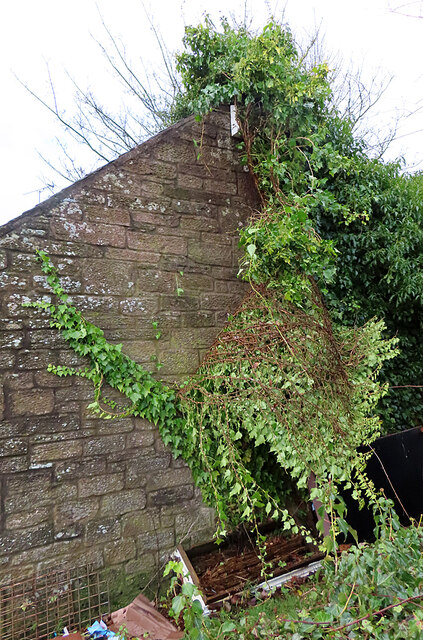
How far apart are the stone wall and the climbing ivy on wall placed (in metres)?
0.14

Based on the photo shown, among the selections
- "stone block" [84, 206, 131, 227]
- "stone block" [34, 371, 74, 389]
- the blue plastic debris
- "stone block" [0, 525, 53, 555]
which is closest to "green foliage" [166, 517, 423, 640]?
the blue plastic debris

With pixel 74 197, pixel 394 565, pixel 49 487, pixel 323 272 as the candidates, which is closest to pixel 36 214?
pixel 74 197

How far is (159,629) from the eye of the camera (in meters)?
2.56

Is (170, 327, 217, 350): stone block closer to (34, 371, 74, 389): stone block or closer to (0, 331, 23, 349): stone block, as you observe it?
(34, 371, 74, 389): stone block

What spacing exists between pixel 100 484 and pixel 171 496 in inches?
22.3

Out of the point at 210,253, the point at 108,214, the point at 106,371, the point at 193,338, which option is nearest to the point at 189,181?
the point at 210,253

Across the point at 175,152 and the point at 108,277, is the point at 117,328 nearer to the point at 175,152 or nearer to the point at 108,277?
the point at 108,277

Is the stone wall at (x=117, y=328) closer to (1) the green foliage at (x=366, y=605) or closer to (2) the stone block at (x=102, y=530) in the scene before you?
(2) the stone block at (x=102, y=530)

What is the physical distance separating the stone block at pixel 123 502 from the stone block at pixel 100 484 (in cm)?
5

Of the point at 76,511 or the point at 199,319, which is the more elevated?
the point at 199,319

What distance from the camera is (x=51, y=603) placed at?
2617mm

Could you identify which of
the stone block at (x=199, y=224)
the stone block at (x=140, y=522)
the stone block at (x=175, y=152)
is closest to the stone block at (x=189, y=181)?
the stone block at (x=175, y=152)

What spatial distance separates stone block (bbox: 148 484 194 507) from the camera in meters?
3.08

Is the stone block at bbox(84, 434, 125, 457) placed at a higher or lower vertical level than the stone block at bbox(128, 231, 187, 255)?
lower
